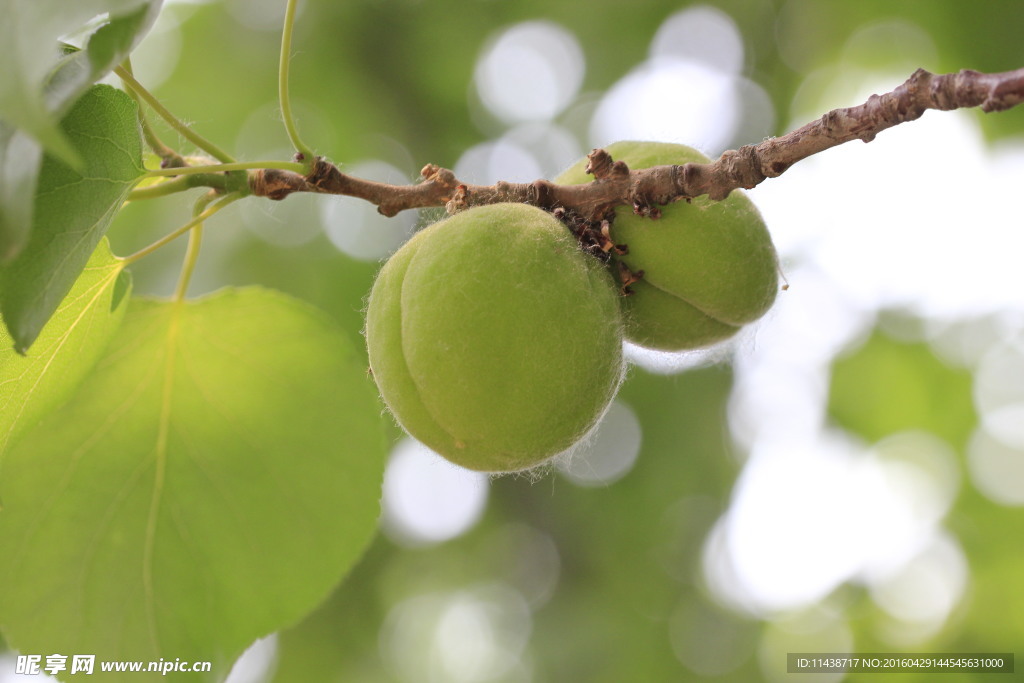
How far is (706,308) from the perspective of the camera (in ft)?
4.80

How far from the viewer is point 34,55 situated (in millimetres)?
784

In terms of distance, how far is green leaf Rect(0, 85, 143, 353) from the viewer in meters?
1.09

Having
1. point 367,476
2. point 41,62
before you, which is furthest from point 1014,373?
point 41,62

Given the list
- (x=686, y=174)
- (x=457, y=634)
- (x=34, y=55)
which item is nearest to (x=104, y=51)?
(x=34, y=55)

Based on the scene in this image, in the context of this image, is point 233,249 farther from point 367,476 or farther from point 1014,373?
point 1014,373

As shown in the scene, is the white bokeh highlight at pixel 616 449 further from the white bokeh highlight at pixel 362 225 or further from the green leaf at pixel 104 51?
the green leaf at pixel 104 51

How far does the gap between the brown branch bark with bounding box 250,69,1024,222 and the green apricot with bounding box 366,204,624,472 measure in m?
0.14

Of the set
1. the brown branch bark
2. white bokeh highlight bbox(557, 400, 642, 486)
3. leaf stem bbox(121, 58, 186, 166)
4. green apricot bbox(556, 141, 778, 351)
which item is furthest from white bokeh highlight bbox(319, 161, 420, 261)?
green apricot bbox(556, 141, 778, 351)

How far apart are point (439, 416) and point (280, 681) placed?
3482mm

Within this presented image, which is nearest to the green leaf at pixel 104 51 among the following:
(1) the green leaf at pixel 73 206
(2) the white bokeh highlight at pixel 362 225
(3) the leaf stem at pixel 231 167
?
(1) the green leaf at pixel 73 206

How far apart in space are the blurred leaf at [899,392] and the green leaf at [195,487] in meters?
2.92

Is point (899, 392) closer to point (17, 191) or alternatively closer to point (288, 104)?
point (288, 104)

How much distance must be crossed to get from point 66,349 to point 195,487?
42 centimetres

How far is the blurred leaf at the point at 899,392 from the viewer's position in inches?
150
